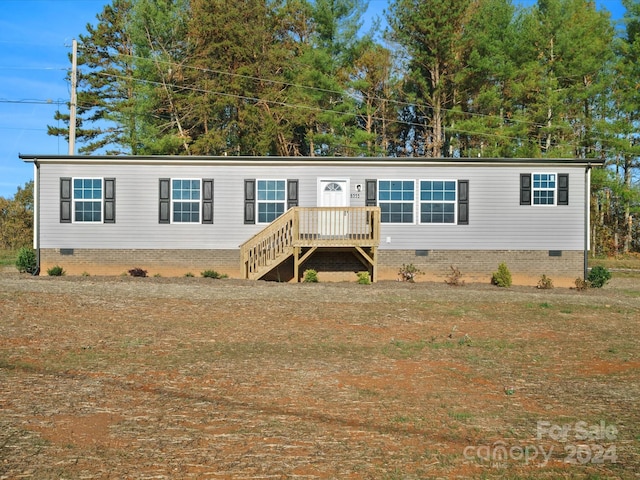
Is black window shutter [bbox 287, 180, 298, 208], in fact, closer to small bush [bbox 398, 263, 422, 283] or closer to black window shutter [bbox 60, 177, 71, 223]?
small bush [bbox 398, 263, 422, 283]

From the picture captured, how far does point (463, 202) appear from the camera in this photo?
67.3 ft

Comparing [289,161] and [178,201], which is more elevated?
[289,161]

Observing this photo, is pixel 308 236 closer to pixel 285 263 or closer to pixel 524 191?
pixel 285 263

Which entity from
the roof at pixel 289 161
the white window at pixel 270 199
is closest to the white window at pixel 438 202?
the roof at pixel 289 161

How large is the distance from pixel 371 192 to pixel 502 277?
191 inches

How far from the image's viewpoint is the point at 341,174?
803 inches

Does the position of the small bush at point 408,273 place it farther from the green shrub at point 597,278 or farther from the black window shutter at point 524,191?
the green shrub at point 597,278

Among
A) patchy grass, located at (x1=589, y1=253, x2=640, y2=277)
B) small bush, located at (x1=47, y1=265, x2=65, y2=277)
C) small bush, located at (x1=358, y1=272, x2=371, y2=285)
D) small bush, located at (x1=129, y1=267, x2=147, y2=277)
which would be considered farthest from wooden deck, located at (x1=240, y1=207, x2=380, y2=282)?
patchy grass, located at (x1=589, y1=253, x2=640, y2=277)

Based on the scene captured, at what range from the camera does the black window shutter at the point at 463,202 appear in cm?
2050

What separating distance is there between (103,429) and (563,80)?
36214 mm

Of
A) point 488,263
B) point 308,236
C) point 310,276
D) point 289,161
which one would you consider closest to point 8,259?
point 289,161

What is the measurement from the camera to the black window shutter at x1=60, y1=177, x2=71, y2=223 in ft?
66.6

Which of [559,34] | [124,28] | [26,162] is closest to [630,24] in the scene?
[559,34]

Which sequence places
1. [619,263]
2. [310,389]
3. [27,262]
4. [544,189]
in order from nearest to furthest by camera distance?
1. [310,389]
2. [27,262]
3. [544,189]
4. [619,263]
